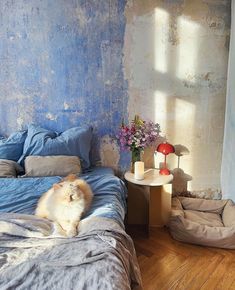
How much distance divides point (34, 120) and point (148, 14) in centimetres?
151

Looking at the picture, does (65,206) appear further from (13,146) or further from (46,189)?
(13,146)

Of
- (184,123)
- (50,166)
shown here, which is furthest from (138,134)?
(50,166)

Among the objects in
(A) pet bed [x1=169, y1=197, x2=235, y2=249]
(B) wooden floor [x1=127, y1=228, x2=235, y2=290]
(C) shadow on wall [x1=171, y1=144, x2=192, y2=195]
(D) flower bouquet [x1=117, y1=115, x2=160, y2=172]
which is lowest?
(B) wooden floor [x1=127, y1=228, x2=235, y2=290]

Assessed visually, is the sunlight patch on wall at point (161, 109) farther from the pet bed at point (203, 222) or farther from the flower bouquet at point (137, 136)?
the pet bed at point (203, 222)

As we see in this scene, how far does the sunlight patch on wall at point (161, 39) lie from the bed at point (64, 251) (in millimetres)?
1401

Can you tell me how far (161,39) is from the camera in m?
2.54

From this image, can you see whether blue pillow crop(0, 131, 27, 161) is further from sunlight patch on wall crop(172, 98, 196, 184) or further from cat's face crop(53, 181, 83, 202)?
sunlight patch on wall crop(172, 98, 196, 184)

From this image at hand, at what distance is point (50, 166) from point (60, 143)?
0.26m

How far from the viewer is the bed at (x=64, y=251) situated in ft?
3.51

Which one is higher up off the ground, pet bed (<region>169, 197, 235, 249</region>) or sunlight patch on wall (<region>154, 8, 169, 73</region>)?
sunlight patch on wall (<region>154, 8, 169, 73</region>)

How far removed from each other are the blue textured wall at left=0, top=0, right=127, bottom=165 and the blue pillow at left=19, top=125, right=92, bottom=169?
0.15 m

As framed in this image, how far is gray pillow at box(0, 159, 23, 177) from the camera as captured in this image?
7.48ft

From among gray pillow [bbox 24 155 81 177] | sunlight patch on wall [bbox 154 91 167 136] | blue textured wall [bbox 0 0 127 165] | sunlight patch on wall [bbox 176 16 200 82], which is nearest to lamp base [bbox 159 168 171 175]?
sunlight patch on wall [bbox 154 91 167 136]

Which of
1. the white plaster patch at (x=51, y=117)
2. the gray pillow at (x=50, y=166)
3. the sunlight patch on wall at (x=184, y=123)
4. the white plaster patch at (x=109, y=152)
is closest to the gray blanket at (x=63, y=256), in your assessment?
the gray pillow at (x=50, y=166)
